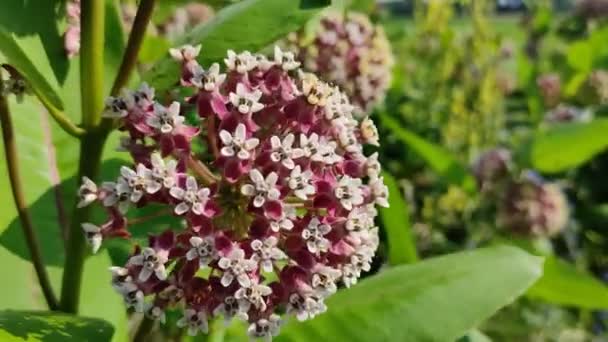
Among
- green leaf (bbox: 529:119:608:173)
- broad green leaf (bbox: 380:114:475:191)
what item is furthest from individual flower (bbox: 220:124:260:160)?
green leaf (bbox: 529:119:608:173)

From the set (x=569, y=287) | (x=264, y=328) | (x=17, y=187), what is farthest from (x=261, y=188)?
(x=569, y=287)

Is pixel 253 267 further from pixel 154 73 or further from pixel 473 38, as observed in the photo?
pixel 473 38

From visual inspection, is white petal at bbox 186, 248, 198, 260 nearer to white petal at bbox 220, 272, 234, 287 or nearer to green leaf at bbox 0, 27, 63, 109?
white petal at bbox 220, 272, 234, 287

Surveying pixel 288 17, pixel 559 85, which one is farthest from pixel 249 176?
pixel 559 85

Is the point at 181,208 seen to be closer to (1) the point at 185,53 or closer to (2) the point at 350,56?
(1) the point at 185,53

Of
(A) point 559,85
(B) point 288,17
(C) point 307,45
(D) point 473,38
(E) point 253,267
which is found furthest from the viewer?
(A) point 559,85
